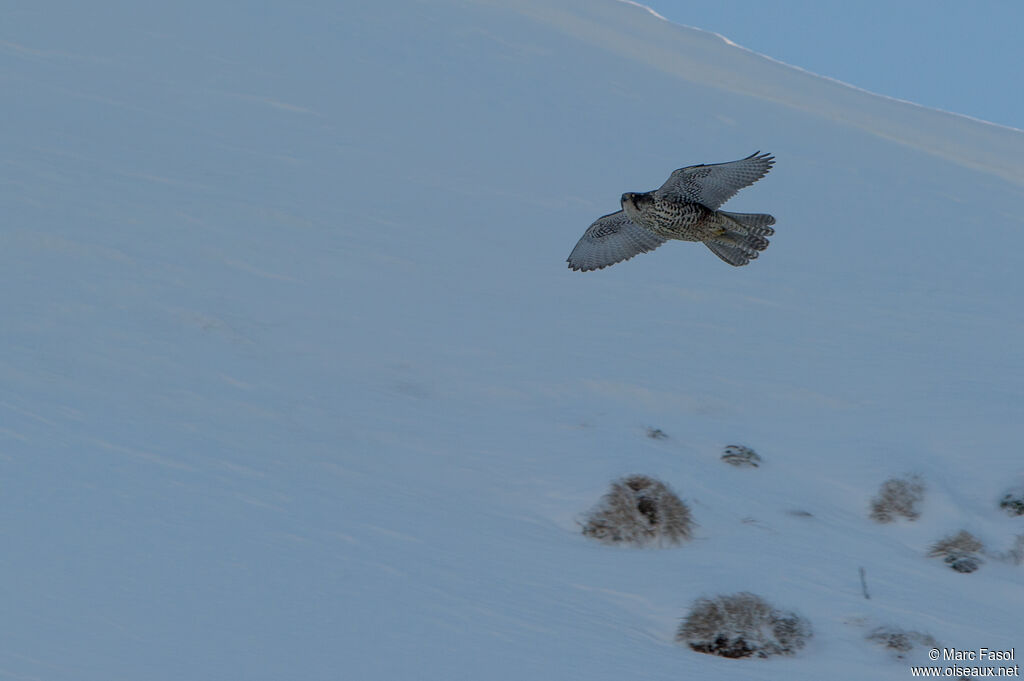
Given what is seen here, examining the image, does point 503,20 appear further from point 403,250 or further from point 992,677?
point 992,677

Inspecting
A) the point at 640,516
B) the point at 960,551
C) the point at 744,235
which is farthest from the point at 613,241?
the point at 960,551

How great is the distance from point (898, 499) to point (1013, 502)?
0.88 m

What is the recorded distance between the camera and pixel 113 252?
11.1 metres

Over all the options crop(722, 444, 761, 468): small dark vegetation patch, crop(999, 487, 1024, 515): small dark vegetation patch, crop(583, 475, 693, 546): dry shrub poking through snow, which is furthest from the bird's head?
crop(999, 487, 1024, 515): small dark vegetation patch

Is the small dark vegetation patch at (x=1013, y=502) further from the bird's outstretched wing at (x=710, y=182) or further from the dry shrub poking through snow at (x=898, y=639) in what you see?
the bird's outstretched wing at (x=710, y=182)

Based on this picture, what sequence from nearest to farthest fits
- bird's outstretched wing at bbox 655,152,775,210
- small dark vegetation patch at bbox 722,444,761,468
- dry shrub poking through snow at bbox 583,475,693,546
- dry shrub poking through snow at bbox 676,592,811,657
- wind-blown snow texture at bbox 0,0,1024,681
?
wind-blown snow texture at bbox 0,0,1024,681 → bird's outstretched wing at bbox 655,152,775,210 → dry shrub poking through snow at bbox 676,592,811,657 → dry shrub poking through snow at bbox 583,475,693,546 → small dark vegetation patch at bbox 722,444,761,468

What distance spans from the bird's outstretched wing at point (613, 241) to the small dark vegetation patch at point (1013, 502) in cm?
343

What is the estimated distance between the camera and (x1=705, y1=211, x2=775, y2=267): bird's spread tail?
24.4 feet

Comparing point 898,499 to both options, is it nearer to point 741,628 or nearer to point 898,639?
point 898,639

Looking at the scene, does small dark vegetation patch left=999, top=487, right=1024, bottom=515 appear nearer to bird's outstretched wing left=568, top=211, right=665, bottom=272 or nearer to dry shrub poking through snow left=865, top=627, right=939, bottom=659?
dry shrub poking through snow left=865, top=627, right=939, bottom=659

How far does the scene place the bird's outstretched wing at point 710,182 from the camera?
710 cm

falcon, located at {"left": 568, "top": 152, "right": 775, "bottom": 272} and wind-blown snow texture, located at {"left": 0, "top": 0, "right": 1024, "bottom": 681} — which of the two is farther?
falcon, located at {"left": 568, "top": 152, "right": 775, "bottom": 272}

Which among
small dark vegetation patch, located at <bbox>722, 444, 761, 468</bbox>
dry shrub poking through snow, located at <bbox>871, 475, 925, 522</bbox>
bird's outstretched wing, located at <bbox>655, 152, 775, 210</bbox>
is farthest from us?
small dark vegetation patch, located at <bbox>722, 444, 761, 468</bbox>

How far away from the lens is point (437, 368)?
10.1m
